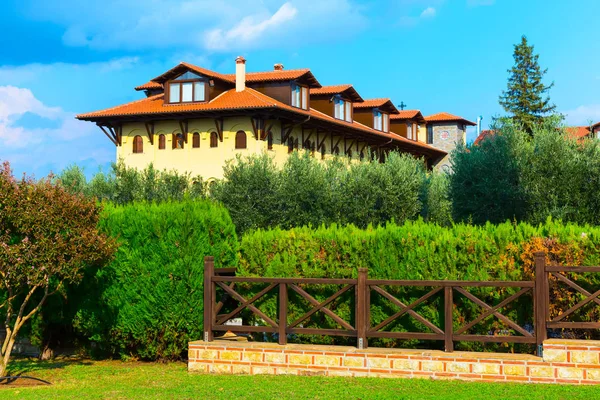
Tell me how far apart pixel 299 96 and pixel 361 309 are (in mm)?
31397

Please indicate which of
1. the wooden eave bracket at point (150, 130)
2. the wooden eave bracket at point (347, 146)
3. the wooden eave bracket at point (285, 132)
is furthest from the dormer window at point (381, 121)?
the wooden eave bracket at point (150, 130)

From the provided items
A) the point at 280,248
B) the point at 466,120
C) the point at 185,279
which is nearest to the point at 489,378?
the point at 280,248

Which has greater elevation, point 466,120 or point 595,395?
point 466,120

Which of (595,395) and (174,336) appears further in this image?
(174,336)

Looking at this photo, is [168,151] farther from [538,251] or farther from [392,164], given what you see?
[538,251]

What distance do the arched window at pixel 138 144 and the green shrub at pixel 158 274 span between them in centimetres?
3034

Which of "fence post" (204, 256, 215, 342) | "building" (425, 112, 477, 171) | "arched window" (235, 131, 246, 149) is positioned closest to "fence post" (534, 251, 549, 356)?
"fence post" (204, 256, 215, 342)

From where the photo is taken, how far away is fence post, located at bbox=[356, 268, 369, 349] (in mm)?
11539

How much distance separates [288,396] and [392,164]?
25475mm

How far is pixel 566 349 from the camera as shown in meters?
10.6

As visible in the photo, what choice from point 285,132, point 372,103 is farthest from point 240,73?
point 372,103

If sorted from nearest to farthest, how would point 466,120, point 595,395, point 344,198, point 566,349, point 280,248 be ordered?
1. point 595,395
2. point 566,349
3. point 280,248
4. point 344,198
5. point 466,120

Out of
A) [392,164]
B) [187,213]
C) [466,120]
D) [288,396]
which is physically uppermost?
[466,120]

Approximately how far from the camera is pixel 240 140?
40.1 m
